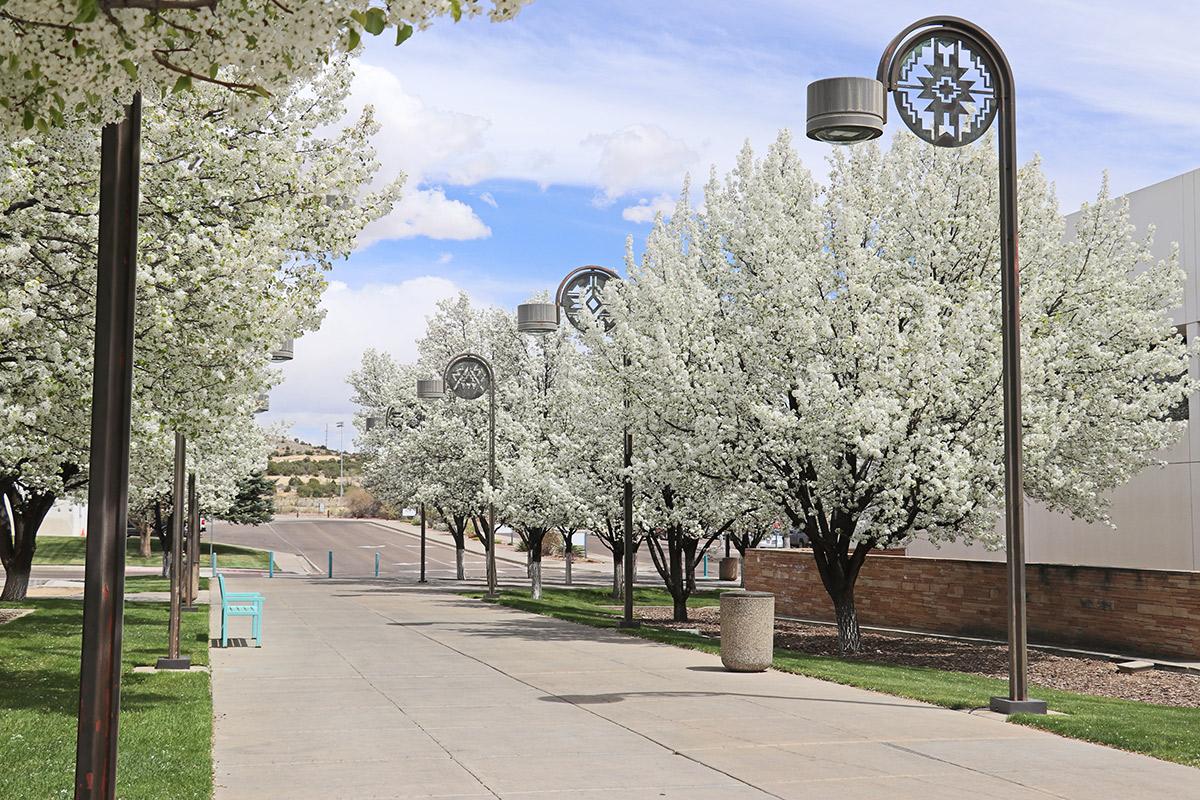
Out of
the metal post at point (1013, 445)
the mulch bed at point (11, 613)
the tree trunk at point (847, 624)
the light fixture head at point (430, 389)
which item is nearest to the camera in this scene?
the metal post at point (1013, 445)

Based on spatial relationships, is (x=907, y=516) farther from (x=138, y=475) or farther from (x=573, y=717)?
(x=138, y=475)

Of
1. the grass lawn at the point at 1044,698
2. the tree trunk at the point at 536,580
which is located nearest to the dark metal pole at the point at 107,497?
the grass lawn at the point at 1044,698

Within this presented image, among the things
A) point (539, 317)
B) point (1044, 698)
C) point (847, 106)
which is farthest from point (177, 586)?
point (539, 317)

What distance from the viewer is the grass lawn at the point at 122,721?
8.31 m

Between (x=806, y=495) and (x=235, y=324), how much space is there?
414 inches

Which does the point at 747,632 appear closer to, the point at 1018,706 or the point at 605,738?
the point at 1018,706

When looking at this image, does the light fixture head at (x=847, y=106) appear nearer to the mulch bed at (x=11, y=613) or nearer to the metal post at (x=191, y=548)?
the mulch bed at (x=11, y=613)

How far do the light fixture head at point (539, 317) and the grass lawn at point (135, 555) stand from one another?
32346 millimetres

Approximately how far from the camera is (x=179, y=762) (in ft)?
29.8

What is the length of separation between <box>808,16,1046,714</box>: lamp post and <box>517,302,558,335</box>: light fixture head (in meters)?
13.8

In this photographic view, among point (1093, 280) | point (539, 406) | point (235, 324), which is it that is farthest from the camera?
point (539, 406)

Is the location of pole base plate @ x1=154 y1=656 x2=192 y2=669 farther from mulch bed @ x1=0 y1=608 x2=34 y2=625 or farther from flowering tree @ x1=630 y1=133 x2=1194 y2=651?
mulch bed @ x1=0 y1=608 x2=34 y2=625

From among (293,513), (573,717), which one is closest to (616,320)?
(573,717)

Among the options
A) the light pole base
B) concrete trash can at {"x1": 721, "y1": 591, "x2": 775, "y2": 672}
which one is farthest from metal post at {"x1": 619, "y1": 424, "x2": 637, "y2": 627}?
the light pole base
